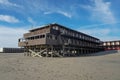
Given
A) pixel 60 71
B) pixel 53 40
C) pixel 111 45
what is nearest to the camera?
pixel 60 71

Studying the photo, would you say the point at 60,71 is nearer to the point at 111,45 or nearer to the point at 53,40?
the point at 53,40

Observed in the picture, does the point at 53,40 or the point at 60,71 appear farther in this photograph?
the point at 53,40

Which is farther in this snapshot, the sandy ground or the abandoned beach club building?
the abandoned beach club building

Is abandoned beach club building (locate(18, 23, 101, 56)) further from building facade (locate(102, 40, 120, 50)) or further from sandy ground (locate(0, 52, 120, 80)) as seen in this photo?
building facade (locate(102, 40, 120, 50))

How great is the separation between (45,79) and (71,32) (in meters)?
29.0

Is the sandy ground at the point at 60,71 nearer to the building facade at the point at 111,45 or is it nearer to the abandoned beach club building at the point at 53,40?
the abandoned beach club building at the point at 53,40

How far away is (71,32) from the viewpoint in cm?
3650

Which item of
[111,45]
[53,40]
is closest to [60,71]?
[53,40]

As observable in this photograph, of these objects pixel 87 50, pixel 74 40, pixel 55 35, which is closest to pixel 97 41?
pixel 87 50

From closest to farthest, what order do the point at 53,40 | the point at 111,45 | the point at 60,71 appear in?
1. the point at 60,71
2. the point at 53,40
3. the point at 111,45

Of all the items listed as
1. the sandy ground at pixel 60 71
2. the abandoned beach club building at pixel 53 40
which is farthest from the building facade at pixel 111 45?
the sandy ground at pixel 60 71

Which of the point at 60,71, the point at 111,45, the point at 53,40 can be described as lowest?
the point at 60,71

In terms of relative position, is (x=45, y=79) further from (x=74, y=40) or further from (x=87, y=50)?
(x=87, y=50)

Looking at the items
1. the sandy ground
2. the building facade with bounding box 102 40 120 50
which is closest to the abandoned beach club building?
the sandy ground
